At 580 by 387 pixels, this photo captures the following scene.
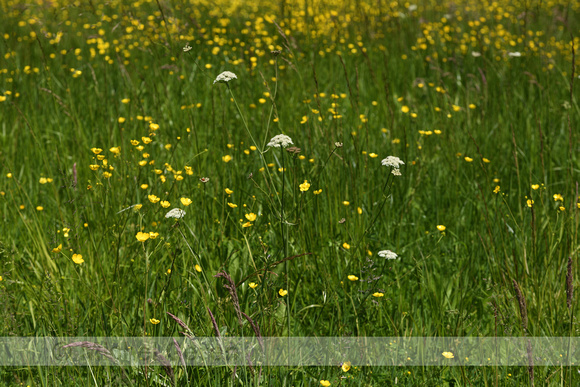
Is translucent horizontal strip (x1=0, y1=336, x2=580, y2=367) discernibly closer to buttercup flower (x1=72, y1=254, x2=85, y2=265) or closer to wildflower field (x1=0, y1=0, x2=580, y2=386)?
wildflower field (x1=0, y1=0, x2=580, y2=386)

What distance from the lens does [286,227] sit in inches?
59.1

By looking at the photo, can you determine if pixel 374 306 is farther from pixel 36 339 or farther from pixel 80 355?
pixel 36 339

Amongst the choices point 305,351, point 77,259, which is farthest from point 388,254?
point 77,259

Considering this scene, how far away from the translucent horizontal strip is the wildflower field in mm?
18

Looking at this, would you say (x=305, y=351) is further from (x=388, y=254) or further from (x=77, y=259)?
(x=77, y=259)

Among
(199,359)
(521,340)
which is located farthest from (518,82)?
(199,359)

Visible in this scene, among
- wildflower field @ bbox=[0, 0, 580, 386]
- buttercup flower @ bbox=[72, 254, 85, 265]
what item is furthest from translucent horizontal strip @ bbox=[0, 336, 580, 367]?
buttercup flower @ bbox=[72, 254, 85, 265]

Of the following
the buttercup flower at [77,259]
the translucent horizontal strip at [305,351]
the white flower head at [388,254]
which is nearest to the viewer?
the translucent horizontal strip at [305,351]

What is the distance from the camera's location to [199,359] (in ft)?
5.00

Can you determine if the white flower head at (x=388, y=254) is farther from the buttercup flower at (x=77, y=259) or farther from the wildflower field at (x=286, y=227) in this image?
the buttercup flower at (x=77, y=259)

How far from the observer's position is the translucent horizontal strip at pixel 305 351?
4.96 ft

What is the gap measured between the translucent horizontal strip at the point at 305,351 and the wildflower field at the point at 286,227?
0.02 metres

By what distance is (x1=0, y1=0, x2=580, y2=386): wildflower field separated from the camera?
5.25 feet

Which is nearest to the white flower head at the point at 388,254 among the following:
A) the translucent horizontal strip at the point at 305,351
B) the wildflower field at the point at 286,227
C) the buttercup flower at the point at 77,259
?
the wildflower field at the point at 286,227
